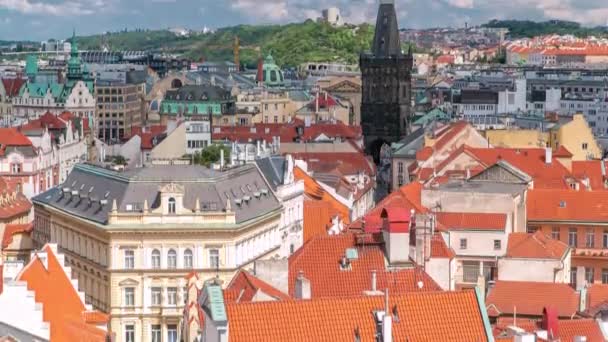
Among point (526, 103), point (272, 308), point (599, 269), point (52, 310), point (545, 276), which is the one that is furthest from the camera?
point (526, 103)

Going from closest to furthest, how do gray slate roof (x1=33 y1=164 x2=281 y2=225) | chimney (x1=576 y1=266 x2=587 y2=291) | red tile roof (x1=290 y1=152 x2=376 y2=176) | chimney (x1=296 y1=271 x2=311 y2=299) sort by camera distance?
chimney (x1=296 y1=271 x2=311 y2=299)
chimney (x1=576 y1=266 x2=587 y2=291)
gray slate roof (x1=33 y1=164 x2=281 y2=225)
red tile roof (x1=290 y1=152 x2=376 y2=176)

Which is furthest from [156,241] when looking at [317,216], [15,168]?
[15,168]

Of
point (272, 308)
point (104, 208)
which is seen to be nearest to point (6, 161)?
point (104, 208)

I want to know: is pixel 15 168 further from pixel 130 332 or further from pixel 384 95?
pixel 384 95

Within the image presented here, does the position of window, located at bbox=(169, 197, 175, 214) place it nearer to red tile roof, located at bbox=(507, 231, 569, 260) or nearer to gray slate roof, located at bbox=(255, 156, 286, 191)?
gray slate roof, located at bbox=(255, 156, 286, 191)

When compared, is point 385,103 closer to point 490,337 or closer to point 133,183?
point 133,183

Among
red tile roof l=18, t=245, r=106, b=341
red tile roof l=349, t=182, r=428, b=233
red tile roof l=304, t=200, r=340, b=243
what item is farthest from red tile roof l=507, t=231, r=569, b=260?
red tile roof l=18, t=245, r=106, b=341
